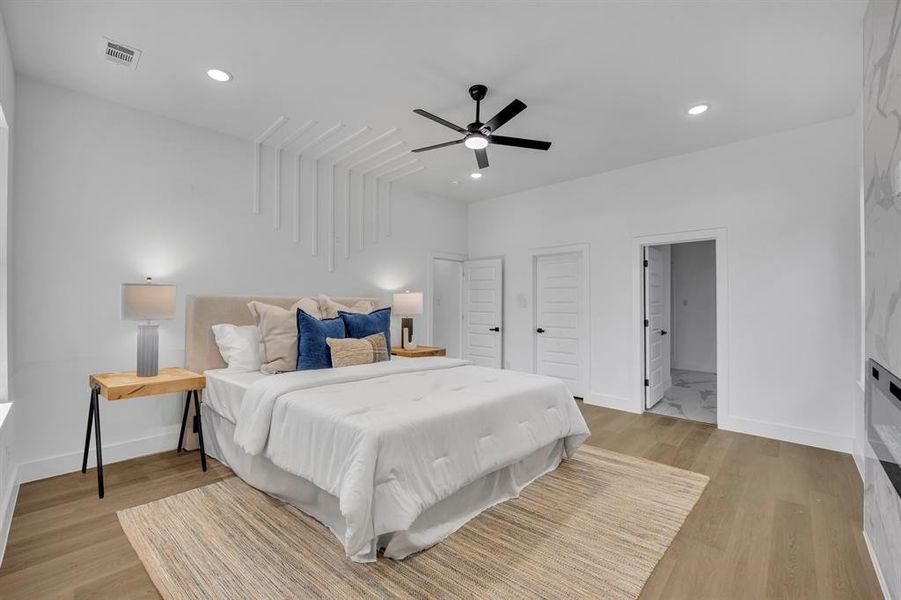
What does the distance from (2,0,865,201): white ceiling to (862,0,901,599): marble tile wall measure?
0.54 meters

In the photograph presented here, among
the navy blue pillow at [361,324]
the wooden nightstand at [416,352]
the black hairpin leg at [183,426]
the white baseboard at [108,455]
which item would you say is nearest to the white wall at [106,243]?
the white baseboard at [108,455]

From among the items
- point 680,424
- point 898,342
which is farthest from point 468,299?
point 898,342

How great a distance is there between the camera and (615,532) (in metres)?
2.19

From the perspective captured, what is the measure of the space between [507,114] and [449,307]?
394 cm

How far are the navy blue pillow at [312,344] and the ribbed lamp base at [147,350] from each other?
99 centimetres

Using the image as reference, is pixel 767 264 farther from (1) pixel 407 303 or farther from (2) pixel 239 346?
(2) pixel 239 346

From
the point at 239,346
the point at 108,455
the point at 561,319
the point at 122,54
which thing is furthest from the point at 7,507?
the point at 561,319

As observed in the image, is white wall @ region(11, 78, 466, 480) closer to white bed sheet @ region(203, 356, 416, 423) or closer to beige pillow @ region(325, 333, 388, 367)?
white bed sheet @ region(203, 356, 416, 423)

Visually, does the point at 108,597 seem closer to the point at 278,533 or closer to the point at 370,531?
the point at 278,533

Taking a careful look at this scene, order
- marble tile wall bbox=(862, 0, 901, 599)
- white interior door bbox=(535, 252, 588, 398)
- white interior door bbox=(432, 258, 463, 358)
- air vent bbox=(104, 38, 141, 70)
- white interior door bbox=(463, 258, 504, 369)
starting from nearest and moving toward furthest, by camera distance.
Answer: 1. marble tile wall bbox=(862, 0, 901, 599)
2. air vent bbox=(104, 38, 141, 70)
3. white interior door bbox=(535, 252, 588, 398)
4. white interior door bbox=(463, 258, 504, 369)
5. white interior door bbox=(432, 258, 463, 358)

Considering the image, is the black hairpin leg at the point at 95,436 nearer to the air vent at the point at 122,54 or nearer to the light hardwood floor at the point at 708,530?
the light hardwood floor at the point at 708,530

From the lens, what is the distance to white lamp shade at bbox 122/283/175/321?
2816 millimetres

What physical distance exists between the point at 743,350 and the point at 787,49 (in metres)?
2.58

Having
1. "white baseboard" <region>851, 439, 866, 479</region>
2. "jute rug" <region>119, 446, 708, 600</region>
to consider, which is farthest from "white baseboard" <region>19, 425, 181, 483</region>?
"white baseboard" <region>851, 439, 866, 479</region>
